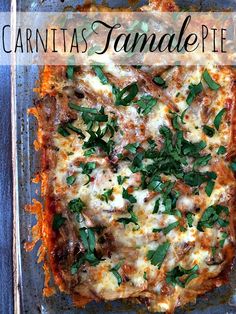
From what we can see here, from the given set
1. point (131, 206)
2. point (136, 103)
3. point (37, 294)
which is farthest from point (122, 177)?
point (37, 294)

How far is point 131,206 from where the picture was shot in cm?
204

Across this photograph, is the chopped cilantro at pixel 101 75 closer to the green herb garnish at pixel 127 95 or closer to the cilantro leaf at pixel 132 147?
the green herb garnish at pixel 127 95

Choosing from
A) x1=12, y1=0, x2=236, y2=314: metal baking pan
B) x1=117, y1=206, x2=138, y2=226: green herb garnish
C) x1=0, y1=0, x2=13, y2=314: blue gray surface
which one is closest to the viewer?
x1=117, y1=206, x2=138, y2=226: green herb garnish

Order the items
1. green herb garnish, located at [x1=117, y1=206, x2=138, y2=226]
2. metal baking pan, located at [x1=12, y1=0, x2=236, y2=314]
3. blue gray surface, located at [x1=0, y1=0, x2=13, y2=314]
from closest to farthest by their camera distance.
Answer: green herb garnish, located at [x1=117, y1=206, x2=138, y2=226], metal baking pan, located at [x1=12, y1=0, x2=236, y2=314], blue gray surface, located at [x1=0, y1=0, x2=13, y2=314]

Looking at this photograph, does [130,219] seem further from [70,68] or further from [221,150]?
[70,68]

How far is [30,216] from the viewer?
2.22m

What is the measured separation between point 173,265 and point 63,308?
22.1 inches

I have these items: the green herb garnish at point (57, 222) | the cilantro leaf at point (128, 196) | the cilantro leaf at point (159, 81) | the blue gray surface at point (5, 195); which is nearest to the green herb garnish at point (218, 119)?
the cilantro leaf at point (159, 81)

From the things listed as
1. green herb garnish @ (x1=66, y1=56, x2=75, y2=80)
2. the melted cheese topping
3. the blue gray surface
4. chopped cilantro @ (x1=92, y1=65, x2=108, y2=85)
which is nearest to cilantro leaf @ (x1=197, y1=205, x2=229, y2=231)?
the melted cheese topping

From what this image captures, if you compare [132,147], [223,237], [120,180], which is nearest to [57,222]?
[120,180]

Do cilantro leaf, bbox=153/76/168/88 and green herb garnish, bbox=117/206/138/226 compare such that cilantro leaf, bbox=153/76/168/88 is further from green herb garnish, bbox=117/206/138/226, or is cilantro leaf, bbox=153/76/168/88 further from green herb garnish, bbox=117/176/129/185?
green herb garnish, bbox=117/206/138/226

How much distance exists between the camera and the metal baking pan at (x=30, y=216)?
221cm

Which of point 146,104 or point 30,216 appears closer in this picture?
point 146,104

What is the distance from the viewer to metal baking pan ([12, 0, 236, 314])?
2.21 metres
